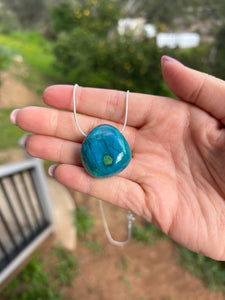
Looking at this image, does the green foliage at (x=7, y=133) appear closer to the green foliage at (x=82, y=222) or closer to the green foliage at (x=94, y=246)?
the green foliage at (x=82, y=222)

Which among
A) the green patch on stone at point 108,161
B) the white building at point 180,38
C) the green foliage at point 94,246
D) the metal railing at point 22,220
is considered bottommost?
the green foliage at point 94,246

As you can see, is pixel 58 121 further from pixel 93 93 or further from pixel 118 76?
pixel 118 76

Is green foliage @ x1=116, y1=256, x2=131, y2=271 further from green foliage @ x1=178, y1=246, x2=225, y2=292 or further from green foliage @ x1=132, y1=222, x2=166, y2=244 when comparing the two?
green foliage @ x1=178, y1=246, x2=225, y2=292

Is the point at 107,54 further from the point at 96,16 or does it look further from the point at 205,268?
the point at 205,268

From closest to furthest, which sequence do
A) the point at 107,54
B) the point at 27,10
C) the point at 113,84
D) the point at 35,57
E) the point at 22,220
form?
the point at 22,220 < the point at 107,54 < the point at 113,84 < the point at 35,57 < the point at 27,10

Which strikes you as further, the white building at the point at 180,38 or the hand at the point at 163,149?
the white building at the point at 180,38

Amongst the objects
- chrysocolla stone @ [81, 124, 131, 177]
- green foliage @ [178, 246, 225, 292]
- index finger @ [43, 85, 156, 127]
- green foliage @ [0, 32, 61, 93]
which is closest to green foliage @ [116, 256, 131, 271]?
green foliage @ [178, 246, 225, 292]

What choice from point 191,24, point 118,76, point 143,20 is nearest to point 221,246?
point 118,76

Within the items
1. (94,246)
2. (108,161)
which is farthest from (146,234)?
(108,161)

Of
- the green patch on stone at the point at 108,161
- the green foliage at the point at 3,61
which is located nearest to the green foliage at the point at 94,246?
the green patch on stone at the point at 108,161
